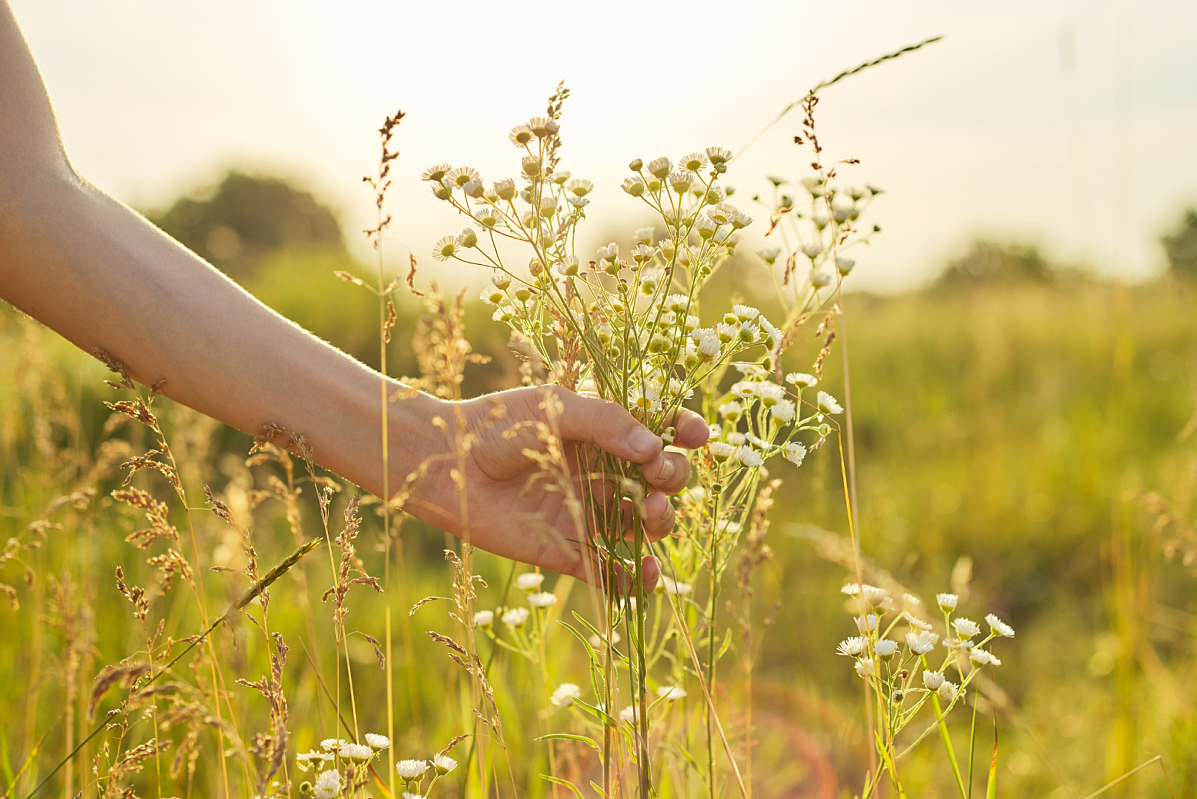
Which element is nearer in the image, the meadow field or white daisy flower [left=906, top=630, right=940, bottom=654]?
white daisy flower [left=906, top=630, right=940, bottom=654]

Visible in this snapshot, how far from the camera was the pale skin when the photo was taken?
1204mm

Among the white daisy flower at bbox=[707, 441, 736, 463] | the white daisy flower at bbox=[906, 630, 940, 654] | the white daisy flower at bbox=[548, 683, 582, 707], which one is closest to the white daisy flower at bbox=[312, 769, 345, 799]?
the white daisy flower at bbox=[548, 683, 582, 707]

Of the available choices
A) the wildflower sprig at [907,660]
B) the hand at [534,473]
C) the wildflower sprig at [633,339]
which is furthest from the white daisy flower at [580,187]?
the wildflower sprig at [907,660]

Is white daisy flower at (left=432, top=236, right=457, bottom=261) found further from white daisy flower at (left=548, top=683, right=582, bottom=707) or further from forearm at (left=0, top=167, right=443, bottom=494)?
white daisy flower at (left=548, top=683, right=582, bottom=707)

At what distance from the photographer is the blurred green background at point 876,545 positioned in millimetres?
2115

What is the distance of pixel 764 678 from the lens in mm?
3215

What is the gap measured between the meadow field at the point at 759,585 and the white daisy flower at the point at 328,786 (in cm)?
6

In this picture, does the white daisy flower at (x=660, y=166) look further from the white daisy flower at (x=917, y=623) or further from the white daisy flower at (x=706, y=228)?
the white daisy flower at (x=917, y=623)

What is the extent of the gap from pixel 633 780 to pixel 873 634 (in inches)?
17.8

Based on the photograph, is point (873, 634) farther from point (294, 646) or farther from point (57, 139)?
point (294, 646)

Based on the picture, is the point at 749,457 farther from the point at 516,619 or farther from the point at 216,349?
the point at 216,349

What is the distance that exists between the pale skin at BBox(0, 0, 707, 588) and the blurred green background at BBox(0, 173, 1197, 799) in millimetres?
269

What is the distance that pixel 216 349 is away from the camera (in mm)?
1285

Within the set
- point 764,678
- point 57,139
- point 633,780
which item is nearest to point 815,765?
point 764,678
